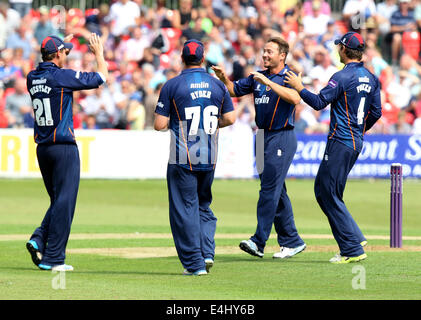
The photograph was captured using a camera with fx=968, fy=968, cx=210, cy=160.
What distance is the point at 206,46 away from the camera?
25.2m

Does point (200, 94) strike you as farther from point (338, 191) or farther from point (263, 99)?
point (338, 191)

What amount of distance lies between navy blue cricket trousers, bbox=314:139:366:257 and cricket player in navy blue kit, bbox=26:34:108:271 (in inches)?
113

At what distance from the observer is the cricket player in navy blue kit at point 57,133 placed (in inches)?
407

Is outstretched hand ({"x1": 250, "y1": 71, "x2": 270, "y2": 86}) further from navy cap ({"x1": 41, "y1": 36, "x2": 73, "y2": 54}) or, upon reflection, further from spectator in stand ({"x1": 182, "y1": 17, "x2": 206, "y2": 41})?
spectator in stand ({"x1": 182, "y1": 17, "x2": 206, "y2": 41})

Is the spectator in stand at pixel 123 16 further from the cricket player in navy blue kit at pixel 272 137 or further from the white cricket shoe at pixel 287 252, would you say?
the white cricket shoe at pixel 287 252

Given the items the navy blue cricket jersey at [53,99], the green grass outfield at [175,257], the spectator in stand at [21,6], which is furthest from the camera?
the spectator in stand at [21,6]

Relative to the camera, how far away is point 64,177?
1039 centimetres

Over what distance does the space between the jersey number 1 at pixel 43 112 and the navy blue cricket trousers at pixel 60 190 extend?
250mm

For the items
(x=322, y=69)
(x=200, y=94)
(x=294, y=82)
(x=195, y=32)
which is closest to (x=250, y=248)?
(x=294, y=82)

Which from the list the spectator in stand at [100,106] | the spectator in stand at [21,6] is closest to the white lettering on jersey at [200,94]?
the spectator in stand at [100,106]

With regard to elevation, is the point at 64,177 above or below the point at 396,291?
above

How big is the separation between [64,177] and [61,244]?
726 millimetres

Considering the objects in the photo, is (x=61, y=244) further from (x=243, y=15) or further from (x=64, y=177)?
(x=243, y=15)
